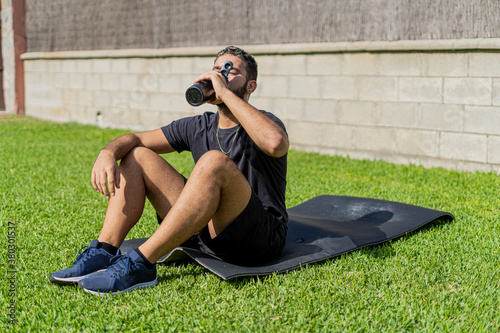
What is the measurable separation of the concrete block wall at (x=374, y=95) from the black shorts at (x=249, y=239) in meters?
3.72

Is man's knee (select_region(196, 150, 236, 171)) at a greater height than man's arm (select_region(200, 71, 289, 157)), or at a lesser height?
lesser

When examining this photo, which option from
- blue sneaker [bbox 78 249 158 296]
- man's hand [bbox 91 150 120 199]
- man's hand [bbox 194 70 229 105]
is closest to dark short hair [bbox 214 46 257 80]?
man's hand [bbox 194 70 229 105]

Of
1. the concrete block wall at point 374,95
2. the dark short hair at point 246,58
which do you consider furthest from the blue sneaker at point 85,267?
the concrete block wall at point 374,95

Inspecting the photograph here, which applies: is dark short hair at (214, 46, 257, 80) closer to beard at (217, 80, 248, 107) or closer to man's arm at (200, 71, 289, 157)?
beard at (217, 80, 248, 107)

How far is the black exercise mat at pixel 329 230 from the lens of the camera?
125 inches

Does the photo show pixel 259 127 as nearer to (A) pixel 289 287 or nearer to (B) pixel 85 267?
(A) pixel 289 287

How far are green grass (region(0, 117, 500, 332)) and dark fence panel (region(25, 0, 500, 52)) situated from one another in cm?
215

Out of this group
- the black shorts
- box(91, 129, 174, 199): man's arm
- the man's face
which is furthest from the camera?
the man's face

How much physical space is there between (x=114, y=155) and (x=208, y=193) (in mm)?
632

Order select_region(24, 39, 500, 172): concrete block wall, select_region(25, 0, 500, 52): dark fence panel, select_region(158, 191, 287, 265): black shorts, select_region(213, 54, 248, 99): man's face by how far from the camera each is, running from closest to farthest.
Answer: select_region(158, 191, 287, 265): black shorts, select_region(213, 54, 248, 99): man's face, select_region(24, 39, 500, 172): concrete block wall, select_region(25, 0, 500, 52): dark fence panel

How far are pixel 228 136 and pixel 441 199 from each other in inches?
99.8

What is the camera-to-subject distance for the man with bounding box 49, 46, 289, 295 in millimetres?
2900

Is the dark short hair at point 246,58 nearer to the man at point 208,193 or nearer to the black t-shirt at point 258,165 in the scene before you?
the man at point 208,193

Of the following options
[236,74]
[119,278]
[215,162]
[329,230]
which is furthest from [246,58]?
[119,278]
